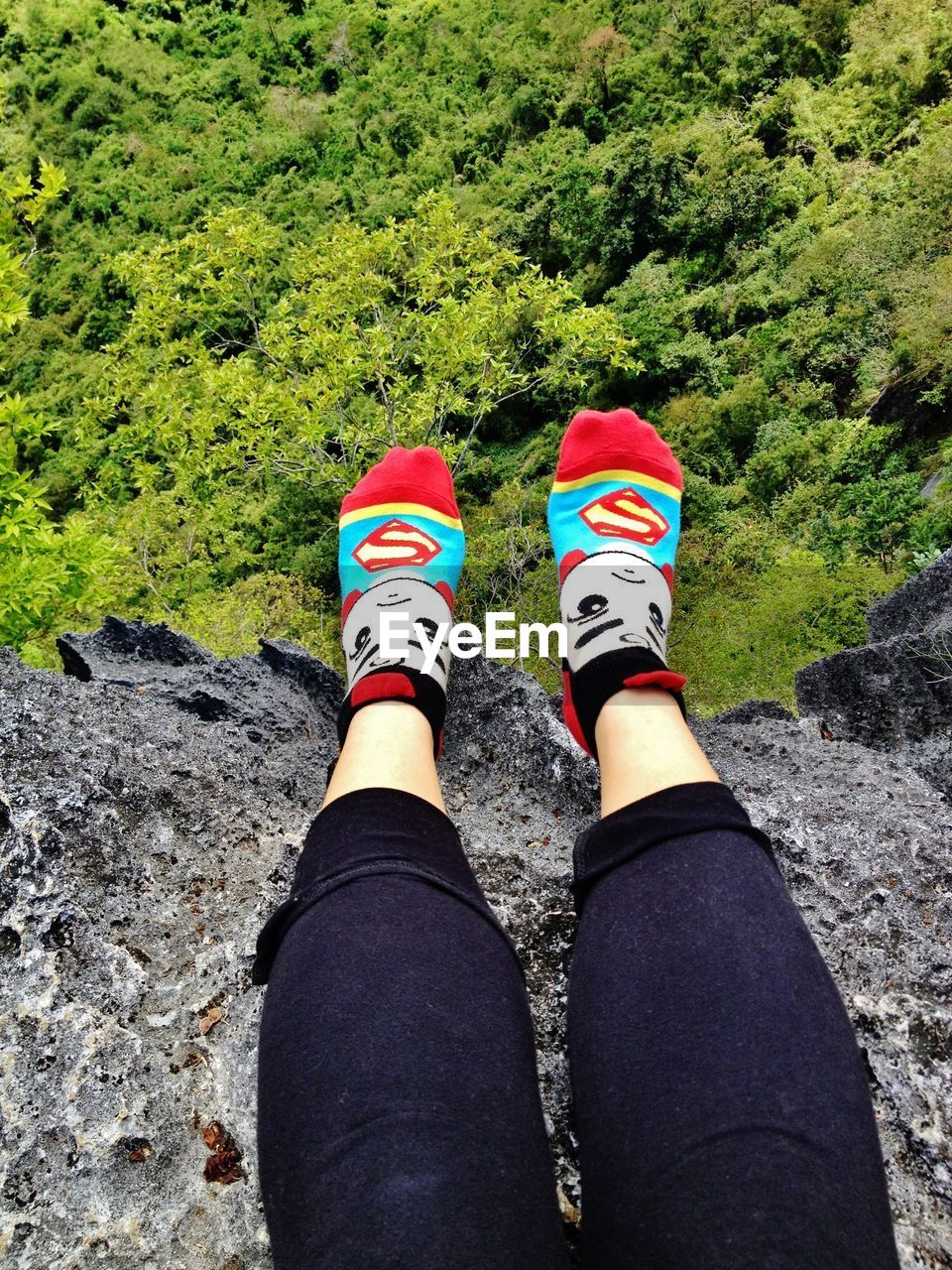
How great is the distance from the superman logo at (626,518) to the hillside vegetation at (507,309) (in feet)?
6.97

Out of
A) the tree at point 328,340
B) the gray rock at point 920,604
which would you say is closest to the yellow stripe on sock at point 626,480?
the gray rock at point 920,604

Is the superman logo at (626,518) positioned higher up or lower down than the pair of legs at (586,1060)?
higher up

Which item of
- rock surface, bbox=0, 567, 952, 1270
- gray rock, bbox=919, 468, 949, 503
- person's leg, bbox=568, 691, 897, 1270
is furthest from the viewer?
gray rock, bbox=919, 468, 949, 503

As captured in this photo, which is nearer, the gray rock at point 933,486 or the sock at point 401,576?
the sock at point 401,576

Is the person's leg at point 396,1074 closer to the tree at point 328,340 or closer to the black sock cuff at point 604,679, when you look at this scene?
the black sock cuff at point 604,679

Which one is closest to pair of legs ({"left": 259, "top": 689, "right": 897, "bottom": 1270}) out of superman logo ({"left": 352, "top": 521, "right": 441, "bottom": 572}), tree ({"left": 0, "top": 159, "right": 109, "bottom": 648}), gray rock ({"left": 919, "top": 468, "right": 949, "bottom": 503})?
superman logo ({"left": 352, "top": 521, "right": 441, "bottom": 572})

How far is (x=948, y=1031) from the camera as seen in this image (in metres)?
1.00

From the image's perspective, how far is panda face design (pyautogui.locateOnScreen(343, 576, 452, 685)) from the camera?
1.76 m

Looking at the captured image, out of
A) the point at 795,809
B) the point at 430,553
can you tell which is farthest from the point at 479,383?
the point at 795,809

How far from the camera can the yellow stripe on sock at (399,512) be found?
2602 millimetres

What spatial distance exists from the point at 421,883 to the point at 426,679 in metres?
0.67

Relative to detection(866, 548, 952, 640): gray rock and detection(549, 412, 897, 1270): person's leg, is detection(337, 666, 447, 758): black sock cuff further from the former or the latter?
detection(866, 548, 952, 640): gray rock

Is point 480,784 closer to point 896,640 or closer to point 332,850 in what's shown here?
point 332,850

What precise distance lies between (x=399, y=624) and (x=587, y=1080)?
47.8 inches
